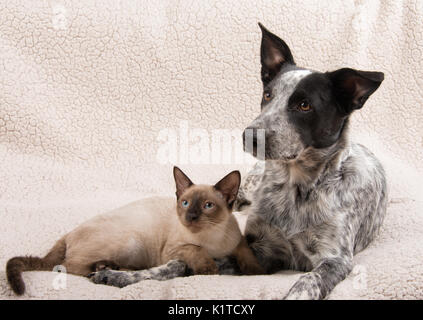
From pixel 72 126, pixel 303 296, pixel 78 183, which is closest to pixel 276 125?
pixel 303 296

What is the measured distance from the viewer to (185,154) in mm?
4496

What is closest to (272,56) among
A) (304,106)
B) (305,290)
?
(304,106)

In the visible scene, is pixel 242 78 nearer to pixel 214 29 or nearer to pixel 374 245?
pixel 214 29

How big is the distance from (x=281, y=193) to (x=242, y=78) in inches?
71.4

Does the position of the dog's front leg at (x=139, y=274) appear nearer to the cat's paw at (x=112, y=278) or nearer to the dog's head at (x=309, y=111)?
the cat's paw at (x=112, y=278)

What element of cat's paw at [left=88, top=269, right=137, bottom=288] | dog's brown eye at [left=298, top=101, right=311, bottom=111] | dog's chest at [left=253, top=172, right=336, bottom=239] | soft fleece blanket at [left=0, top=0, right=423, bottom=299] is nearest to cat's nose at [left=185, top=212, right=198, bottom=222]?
cat's paw at [left=88, top=269, right=137, bottom=288]

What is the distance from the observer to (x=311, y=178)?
301 cm

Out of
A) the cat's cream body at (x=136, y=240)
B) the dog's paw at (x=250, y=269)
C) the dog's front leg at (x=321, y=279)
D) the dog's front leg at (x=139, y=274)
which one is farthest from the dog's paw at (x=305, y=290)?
the dog's front leg at (x=139, y=274)

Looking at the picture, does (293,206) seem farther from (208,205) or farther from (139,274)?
(139,274)

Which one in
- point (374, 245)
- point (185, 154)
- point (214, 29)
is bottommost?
point (374, 245)

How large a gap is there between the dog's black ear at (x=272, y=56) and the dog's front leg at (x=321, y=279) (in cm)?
107

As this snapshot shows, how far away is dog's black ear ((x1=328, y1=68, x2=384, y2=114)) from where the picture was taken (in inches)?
109

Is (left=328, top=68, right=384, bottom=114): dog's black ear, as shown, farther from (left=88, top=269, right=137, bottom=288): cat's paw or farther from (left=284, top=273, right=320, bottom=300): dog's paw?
(left=88, top=269, right=137, bottom=288): cat's paw

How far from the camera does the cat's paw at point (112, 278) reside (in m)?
2.65
